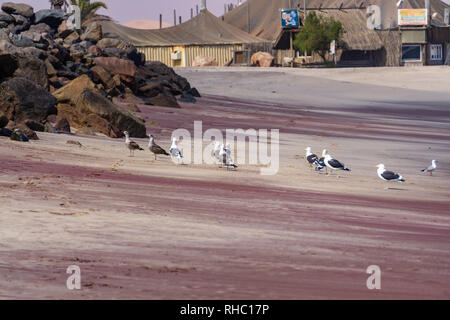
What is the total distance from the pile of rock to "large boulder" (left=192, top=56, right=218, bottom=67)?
41440mm

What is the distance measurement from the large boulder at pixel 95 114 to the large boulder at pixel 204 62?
215 feet

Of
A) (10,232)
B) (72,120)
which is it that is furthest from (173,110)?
(10,232)

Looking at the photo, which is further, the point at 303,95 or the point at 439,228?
the point at 303,95

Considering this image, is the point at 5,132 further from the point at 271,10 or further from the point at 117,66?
the point at 271,10

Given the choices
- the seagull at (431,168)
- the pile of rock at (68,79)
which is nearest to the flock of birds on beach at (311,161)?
the seagull at (431,168)

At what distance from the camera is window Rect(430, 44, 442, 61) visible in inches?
3935

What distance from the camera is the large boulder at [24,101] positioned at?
945 inches

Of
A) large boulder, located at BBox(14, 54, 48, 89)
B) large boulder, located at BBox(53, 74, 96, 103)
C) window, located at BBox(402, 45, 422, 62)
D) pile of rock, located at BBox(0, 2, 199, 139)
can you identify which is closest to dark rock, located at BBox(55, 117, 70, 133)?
pile of rock, located at BBox(0, 2, 199, 139)

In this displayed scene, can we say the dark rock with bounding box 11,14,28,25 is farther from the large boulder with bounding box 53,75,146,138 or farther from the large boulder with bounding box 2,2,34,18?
the large boulder with bounding box 53,75,146,138

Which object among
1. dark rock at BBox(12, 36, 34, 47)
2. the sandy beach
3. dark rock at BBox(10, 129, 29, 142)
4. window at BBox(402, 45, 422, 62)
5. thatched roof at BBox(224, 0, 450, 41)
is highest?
thatched roof at BBox(224, 0, 450, 41)

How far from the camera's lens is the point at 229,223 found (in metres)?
11.7

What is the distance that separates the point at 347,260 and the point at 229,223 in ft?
7.96
